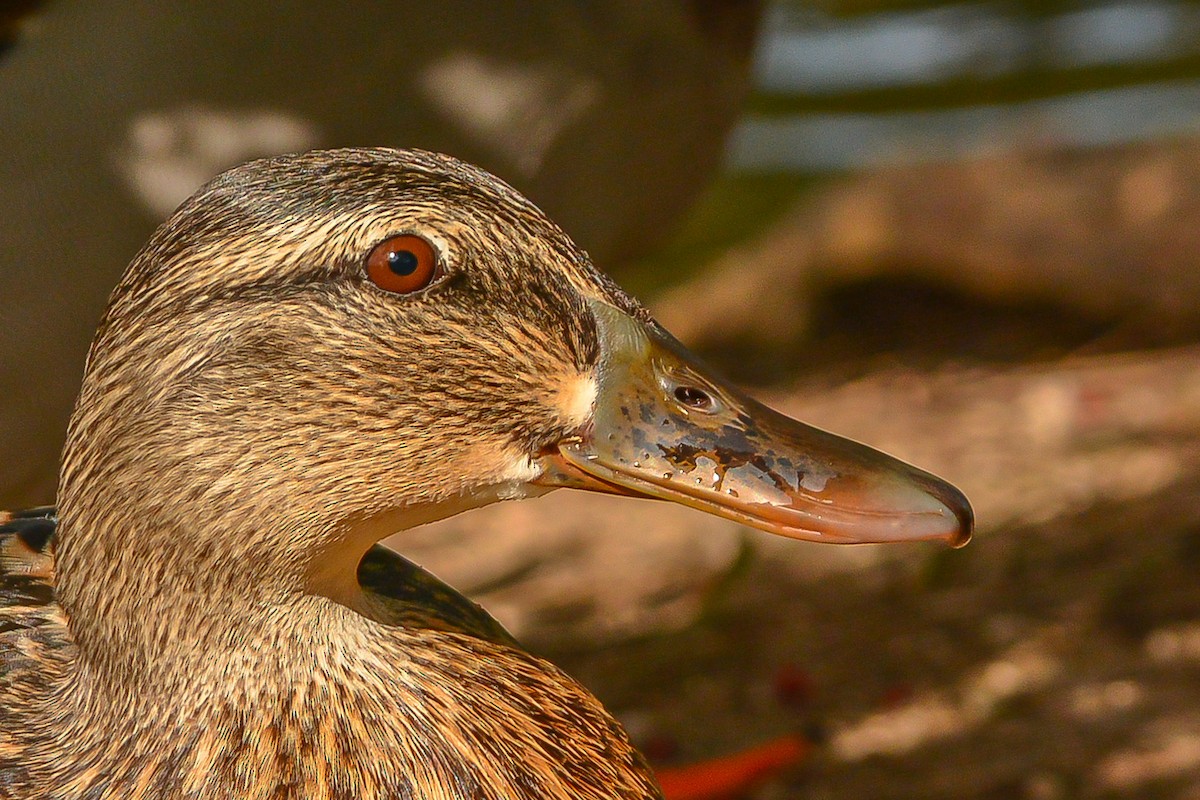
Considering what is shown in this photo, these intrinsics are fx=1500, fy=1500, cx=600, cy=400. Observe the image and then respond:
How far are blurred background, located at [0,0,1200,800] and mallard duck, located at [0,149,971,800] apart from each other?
39.9 inches

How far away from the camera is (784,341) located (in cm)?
596

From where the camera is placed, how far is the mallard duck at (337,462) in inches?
66.6

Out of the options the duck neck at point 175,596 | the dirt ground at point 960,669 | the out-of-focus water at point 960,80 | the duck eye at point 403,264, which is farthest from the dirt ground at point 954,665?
the out-of-focus water at point 960,80

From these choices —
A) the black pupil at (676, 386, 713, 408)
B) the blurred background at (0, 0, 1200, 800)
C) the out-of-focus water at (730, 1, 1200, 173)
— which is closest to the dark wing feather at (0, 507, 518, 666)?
Answer: the black pupil at (676, 386, 713, 408)

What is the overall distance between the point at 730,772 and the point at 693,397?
157 cm

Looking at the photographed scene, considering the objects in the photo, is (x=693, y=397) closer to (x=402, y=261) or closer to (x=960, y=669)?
(x=402, y=261)

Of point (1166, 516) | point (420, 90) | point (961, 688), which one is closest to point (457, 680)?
point (420, 90)

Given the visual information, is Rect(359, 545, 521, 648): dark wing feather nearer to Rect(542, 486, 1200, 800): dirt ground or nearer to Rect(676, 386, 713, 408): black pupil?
Rect(676, 386, 713, 408): black pupil

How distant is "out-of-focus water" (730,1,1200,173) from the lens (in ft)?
23.8

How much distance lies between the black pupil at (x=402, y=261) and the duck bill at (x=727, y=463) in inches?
9.1

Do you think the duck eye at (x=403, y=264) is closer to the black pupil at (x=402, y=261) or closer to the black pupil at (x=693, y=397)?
the black pupil at (x=402, y=261)

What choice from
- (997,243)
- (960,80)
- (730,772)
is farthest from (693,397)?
(960,80)

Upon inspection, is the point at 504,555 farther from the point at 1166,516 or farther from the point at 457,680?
the point at 457,680

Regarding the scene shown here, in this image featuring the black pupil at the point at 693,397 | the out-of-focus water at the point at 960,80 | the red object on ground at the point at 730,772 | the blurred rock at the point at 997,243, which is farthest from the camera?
the out-of-focus water at the point at 960,80
